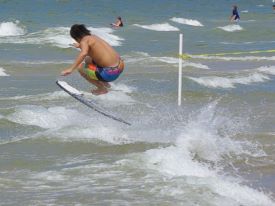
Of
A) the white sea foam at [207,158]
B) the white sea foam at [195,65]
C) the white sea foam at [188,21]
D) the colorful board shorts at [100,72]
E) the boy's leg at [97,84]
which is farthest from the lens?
the white sea foam at [188,21]

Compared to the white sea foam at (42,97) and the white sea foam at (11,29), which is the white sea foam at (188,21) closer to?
the white sea foam at (11,29)

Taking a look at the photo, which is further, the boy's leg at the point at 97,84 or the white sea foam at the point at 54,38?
the white sea foam at the point at 54,38

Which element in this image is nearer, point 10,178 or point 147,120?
point 10,178

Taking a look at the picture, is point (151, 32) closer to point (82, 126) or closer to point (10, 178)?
point (82, 126)

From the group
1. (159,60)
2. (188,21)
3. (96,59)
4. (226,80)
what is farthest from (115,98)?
(188,21)

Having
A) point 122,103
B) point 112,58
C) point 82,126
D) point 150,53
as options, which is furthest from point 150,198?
point 150,53

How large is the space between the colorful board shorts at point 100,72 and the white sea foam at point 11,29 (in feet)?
90.4

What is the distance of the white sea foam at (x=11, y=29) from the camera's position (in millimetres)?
38125

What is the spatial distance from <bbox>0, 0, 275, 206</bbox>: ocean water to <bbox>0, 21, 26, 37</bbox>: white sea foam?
35.1 feet

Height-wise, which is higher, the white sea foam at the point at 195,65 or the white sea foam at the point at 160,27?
the white sea foam at the point at 195,65

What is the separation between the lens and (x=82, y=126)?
1214cm

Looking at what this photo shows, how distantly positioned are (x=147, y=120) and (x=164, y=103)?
2.75 metres

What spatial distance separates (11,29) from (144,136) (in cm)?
2915

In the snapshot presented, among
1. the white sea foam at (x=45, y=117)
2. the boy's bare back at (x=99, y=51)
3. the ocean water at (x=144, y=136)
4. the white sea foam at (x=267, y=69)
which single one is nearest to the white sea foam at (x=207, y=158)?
the ocean water at (x=144, y=136)
